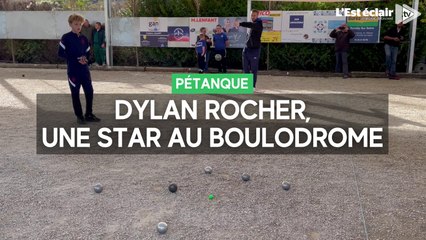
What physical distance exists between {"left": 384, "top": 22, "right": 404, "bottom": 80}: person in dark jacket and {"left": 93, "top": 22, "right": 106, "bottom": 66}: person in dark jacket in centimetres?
984

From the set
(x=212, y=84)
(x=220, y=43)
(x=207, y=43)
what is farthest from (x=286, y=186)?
(x=207, y=43)

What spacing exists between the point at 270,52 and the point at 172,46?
3.52 meters

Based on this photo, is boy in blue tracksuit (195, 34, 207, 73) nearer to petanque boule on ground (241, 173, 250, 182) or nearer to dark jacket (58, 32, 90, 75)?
dark jacket (58, 32, 90, 75)

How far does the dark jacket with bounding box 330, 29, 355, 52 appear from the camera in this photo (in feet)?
45.6

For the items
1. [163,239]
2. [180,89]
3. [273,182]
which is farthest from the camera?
[180,89]

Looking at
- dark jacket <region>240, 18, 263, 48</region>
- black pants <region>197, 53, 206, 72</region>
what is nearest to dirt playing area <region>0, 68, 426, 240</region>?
dark jacket <region>240, 18, 263, 48</region>

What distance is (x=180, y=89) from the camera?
11758 mm

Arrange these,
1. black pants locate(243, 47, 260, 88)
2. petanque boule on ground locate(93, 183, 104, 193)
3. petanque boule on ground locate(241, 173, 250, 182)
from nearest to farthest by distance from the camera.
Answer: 1. petanque boule on ground locate(93, 183, 104, 193)
2. petanque boule on ground locate(241, 173, 250, 182)
3. black pants locate(243, 47, 260, 88)

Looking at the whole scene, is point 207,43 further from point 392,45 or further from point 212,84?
point 392,45

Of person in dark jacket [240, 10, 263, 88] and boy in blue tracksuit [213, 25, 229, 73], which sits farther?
boy in blue tracksuit [213, 25, 229, 73]

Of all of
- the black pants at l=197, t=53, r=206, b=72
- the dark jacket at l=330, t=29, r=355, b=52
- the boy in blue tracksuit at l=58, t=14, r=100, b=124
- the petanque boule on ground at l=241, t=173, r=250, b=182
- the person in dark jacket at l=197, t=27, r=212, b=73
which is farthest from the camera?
the black pants at l=197, t=53, r=206, b=72

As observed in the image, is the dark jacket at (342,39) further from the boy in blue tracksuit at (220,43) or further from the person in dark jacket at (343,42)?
the boy in blue tracksuit at (220,43)

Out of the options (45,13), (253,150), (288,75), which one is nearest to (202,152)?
(253,150)

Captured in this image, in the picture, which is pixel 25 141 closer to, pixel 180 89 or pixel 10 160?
pixel 10 160
